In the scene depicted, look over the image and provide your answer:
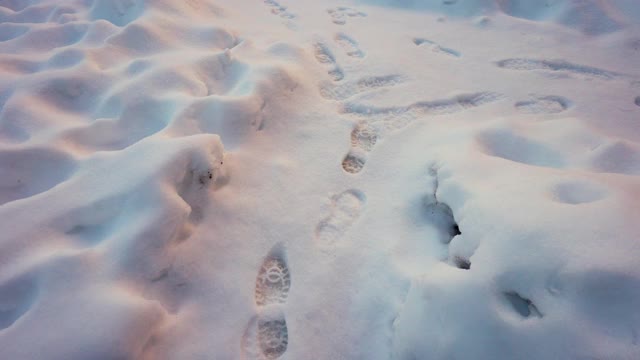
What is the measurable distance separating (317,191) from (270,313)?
0.50 m

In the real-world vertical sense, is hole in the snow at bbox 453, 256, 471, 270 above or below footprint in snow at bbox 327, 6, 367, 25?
below

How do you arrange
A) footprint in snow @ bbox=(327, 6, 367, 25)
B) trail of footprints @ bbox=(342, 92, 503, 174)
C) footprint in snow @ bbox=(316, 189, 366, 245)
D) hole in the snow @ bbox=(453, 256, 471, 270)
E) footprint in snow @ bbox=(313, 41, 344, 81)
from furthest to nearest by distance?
1. footprint in snow @ bbox=(327, 6, 367, 25)
2. footprint in snow @ bbox=(313, 41, 344, 81)
3. trail of footprints @ bbox=(342, 92, 503, 174)
4. footprint in snow @ bbox=(316, 189, 366, 245)
5. hole in the snow @ bbox=(453, 256, 471, 270)

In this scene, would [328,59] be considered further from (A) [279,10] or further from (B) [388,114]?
(A) [279,10]

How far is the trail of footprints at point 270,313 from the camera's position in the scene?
112 centimetres

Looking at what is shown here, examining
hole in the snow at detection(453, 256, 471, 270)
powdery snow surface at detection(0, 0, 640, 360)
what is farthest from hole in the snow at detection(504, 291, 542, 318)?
hole in the snow at detection(453, 256, 471, 270)

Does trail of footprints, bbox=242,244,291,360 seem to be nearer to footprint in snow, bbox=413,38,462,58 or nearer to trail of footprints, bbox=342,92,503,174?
trail of footprints, bbox=342,92,503,174

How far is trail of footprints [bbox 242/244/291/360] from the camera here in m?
1.12

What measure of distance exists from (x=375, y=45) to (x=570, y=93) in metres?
1.05

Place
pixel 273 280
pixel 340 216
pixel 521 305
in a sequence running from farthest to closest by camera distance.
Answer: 1. pixel 340 216
2. pixel 273 280
3. pixel 521 305

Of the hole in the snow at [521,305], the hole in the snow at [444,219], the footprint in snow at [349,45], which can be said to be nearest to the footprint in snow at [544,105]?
the hole in the snow at [444,219]

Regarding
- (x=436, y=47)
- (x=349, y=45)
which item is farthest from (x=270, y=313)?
(x=436, y=47)

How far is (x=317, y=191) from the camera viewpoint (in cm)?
150

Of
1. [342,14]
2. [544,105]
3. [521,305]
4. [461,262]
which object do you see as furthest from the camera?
[342,14]

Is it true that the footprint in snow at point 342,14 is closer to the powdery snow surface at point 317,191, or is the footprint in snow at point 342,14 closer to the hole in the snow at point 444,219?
the powdery snow surface at point 317,191
